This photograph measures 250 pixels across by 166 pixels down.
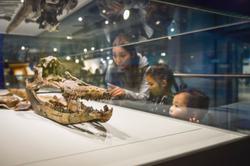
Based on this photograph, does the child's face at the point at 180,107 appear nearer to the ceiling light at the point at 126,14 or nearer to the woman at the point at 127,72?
the woman at the point at 127,72

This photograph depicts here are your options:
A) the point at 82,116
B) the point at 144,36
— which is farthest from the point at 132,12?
the point at 82,116

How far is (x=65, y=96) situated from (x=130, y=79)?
3.42 ft

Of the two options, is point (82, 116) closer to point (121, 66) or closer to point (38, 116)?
point (38, 116)

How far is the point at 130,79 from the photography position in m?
2.28

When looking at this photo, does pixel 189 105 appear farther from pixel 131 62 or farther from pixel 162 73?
pixel 131 62

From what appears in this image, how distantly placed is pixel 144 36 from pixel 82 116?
1.18 metres

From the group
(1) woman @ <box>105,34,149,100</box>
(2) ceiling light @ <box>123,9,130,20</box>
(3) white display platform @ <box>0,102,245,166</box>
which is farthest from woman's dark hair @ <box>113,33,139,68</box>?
(3) white display platform @ <box>0,102,245,166</box>

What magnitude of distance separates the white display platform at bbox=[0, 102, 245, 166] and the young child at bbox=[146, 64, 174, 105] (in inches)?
15.6

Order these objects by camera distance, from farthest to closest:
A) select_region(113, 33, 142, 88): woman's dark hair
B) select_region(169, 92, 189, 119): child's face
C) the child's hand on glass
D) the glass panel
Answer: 1. select_region(113, 33, 142, 88): woman's dark hair
2. the child's hand on glass
3. select_region(169, 92, 189, 119): child's face
4. the glass panel

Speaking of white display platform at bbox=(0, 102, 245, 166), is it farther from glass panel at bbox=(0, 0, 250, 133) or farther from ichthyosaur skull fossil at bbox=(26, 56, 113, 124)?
glass panel at bbox=(0, 0, 250, 133)

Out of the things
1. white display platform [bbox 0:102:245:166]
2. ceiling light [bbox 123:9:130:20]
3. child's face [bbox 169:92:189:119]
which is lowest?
white display platform [bbox 0:102:245:166]

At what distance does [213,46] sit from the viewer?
1.82 meters

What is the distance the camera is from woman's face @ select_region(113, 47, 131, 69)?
2.29 metres

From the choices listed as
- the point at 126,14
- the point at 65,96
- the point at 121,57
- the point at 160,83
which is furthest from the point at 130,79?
the point at 65,96
